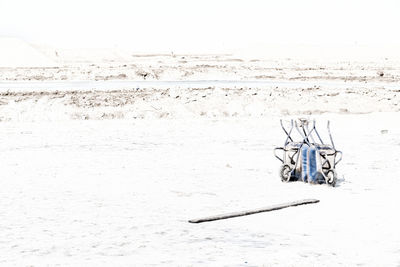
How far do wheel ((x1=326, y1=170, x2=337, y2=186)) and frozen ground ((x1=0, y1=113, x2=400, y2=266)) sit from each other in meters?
0.14

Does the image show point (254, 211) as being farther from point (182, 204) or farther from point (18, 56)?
point (18, 56)

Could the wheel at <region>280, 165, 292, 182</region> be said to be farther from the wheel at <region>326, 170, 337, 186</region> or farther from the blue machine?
the wheel at <region>326, 170, 337, 186</region>

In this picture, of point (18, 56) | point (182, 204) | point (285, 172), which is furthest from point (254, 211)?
point (18, 56)

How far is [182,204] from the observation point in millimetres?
10859

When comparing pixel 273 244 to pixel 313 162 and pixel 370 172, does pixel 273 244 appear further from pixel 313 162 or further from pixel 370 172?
pixel 370 172

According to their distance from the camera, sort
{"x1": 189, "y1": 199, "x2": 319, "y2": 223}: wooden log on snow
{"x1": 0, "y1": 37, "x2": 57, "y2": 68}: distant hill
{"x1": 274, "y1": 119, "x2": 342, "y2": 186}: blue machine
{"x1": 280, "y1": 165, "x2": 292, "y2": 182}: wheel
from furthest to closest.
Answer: {"x1": 0, "y1": 37, "x2": 57, "y2": 68}: distant hill → {"x1": 280, "y1": 165, "x2": 292, "y2": 182}: wheel → {"x1": 274, "y1": 119, "x2": 342, "y2": 186}: blue machine → {"x1": 189, "y1": 199, "x2": 319, "y2": 223}: wooden log on snow

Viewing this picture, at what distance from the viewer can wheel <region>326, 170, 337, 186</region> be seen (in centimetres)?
1219

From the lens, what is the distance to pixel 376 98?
3275 cm

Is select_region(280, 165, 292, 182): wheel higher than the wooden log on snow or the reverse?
higher

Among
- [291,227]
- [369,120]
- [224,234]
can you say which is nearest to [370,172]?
[291,227]

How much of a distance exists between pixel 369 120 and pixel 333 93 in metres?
8.19

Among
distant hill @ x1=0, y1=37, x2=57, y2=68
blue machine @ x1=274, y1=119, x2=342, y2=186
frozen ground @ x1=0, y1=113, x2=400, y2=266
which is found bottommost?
frozen ground @ x1=0, y1=113, x2=400, y2=266

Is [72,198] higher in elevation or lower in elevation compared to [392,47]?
lower

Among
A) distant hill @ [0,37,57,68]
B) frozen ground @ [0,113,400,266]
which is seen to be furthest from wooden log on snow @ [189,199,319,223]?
distant hill @ [0,37,57,68]
